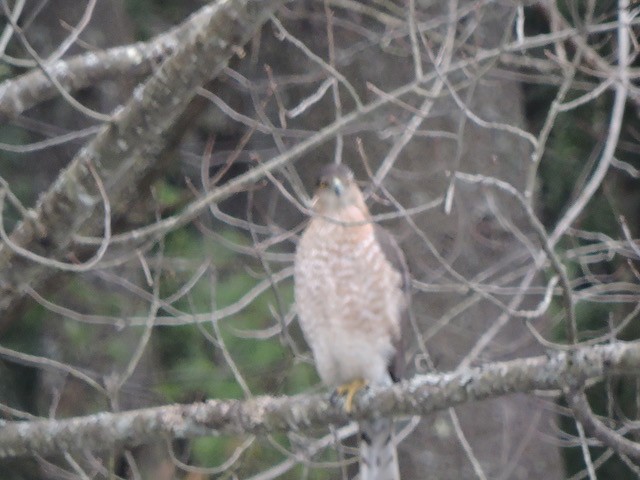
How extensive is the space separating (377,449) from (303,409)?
873 millimetres

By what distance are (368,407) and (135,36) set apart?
328cm

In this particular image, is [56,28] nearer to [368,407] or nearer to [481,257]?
[481,257]

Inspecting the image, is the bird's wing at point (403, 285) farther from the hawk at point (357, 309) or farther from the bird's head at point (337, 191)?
the bird's head at point (337, 191)

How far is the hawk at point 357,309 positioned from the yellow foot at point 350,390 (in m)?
0.01

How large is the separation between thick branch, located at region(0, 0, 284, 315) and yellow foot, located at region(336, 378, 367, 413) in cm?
97

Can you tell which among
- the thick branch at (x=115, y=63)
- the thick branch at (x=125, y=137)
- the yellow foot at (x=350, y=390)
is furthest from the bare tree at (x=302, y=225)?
the yellow foot at (x=350, y=390)

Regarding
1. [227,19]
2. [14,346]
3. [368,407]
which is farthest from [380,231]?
[14,346]

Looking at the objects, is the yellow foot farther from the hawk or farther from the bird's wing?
the bird's wing

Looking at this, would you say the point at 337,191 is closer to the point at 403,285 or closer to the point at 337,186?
the point at 337,186

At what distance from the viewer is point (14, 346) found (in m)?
5.94

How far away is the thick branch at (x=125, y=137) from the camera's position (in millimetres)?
3666

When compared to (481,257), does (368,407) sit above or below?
below

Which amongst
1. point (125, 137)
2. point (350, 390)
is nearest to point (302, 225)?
point (350, 390)

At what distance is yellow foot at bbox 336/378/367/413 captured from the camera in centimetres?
402
